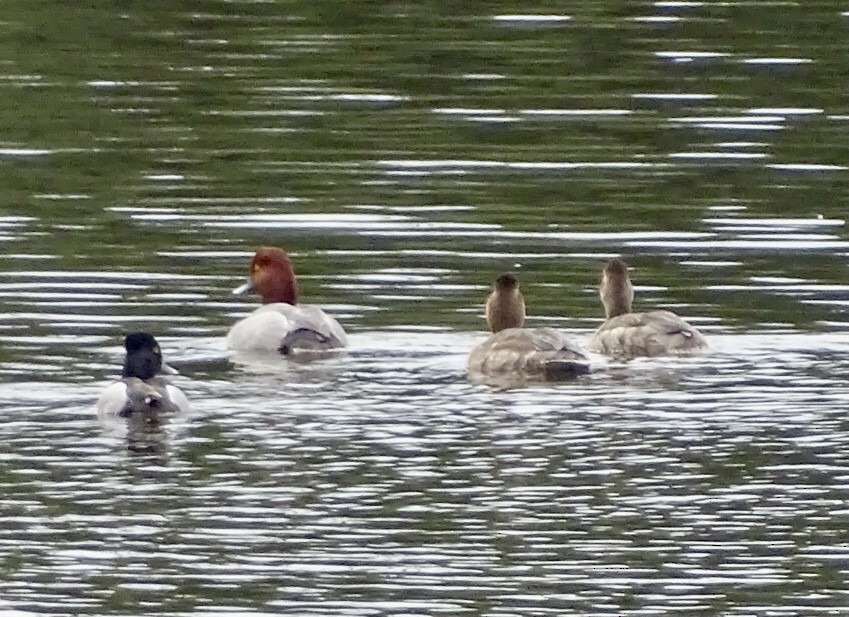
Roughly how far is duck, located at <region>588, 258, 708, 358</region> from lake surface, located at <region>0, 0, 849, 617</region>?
0.54 ft

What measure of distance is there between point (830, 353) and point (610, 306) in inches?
75.3

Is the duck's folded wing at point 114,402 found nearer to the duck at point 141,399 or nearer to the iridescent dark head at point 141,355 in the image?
the duck at point 141,399

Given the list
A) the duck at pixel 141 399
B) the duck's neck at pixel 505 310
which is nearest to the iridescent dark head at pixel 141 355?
the duck at pixel 141 399

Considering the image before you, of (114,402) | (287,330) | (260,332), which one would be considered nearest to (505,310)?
(287,330)

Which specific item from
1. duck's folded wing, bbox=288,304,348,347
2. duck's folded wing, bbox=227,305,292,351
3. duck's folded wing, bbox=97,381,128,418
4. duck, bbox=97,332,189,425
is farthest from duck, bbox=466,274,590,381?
duck's folded wing, bbox=97,381,128,418

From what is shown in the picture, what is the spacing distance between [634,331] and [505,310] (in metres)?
0.90

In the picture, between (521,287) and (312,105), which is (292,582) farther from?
(312,105)

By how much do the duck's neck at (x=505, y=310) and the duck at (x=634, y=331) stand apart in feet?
1.72

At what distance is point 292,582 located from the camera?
11.9 m

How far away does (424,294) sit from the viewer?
61.5ft

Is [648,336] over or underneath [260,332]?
underneath

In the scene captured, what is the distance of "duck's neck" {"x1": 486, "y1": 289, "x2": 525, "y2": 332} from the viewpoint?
694 inches

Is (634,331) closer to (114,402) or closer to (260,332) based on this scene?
(260,332)

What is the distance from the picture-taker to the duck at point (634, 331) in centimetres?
1703
